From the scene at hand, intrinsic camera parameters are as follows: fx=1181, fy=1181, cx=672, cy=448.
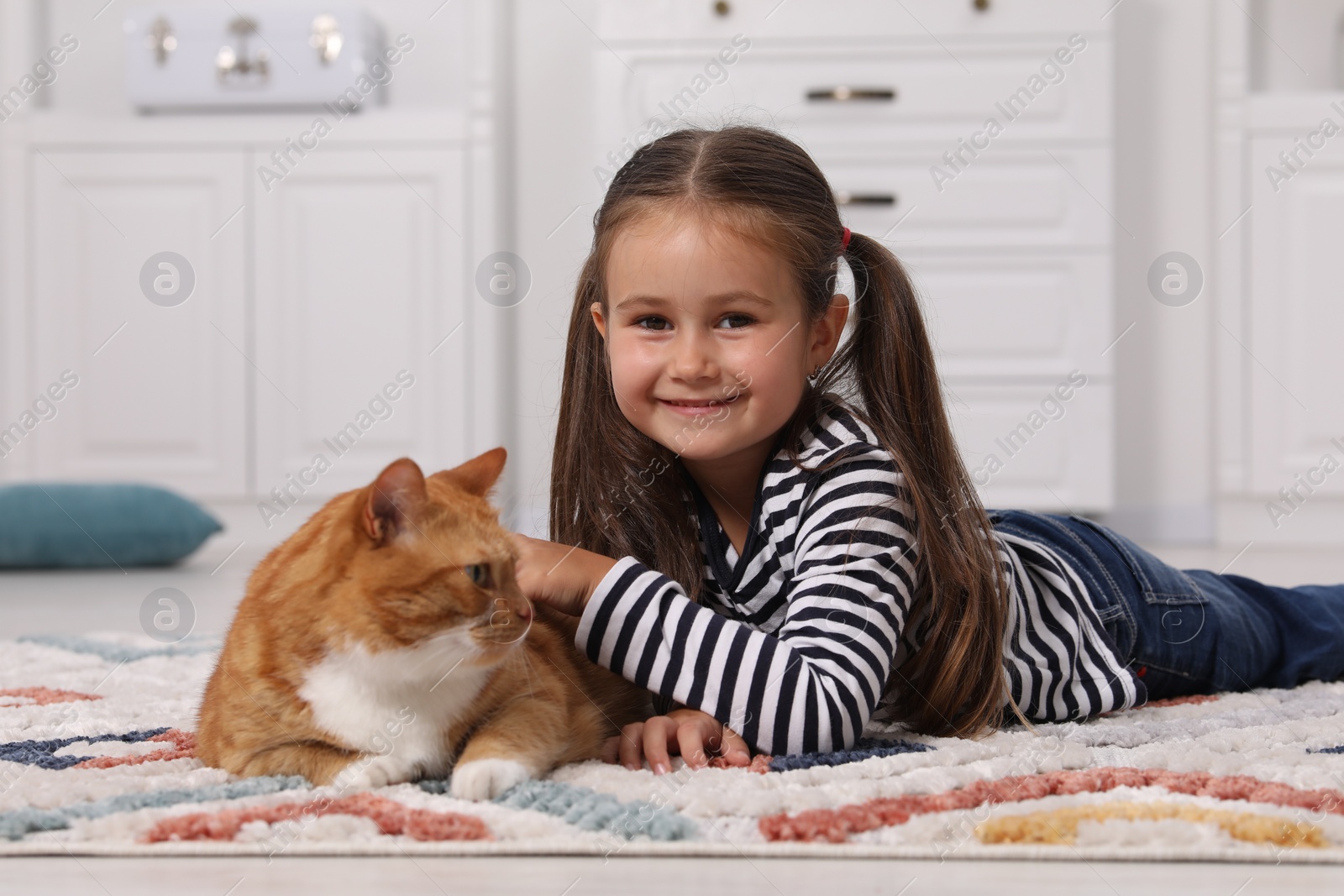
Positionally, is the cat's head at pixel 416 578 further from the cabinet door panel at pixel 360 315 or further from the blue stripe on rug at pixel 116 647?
the cabinet door panel at pixel 360 315

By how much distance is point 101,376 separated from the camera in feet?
9.93

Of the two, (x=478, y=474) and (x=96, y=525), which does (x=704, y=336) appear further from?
(x=96, y=525)

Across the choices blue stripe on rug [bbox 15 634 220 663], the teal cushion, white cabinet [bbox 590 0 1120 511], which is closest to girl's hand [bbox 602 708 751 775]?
blue stripe on rug [bbox 15 634 220 663]

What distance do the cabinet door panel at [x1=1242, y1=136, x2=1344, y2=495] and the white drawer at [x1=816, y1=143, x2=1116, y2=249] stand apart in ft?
1.34

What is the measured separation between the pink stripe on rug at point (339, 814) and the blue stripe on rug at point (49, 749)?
0.25 meters

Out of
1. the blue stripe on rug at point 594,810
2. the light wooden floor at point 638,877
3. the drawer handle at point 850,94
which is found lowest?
the light wooden floor at point 638,877

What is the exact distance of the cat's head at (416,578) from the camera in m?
0.75

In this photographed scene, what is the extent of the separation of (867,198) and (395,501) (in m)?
2.33

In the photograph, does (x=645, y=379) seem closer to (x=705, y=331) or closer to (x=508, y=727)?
(x=705, y=331)

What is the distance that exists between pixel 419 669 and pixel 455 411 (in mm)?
2294

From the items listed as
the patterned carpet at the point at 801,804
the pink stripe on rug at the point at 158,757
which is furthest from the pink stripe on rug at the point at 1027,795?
the pink stripe on rug at the point at 158,757

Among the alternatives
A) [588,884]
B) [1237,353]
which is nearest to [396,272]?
[1237,353]

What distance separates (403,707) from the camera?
81cm

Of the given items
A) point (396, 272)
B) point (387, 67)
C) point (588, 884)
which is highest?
point (387, 67)
